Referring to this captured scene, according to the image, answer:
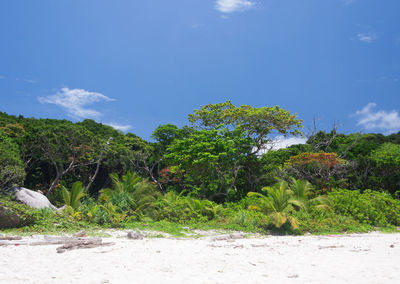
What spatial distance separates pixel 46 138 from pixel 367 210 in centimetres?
1887

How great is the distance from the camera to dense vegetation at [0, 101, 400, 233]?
40.3ft

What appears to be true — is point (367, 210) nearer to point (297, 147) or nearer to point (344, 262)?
point (344, 262)

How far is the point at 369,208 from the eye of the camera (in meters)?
12.9

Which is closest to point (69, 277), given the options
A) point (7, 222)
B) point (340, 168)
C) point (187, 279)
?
point (187, 279)

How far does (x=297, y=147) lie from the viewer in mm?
25312

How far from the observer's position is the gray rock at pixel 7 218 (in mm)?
9961

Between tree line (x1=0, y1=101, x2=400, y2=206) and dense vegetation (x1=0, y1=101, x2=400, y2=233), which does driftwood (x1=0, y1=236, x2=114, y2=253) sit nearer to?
dense vegetation (x1=0, y1=101, x2=400, y2=233)

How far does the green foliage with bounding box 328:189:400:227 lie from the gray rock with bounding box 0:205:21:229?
1303 centimetres

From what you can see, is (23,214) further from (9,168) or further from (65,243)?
(9,168)

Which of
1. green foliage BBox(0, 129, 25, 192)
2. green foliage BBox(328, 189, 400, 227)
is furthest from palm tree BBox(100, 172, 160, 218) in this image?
green foliage BBox(328, 189, 400, 227)

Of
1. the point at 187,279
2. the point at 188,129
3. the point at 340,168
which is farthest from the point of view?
the point at 188,129

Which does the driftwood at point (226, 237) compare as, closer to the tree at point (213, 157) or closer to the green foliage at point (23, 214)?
the green foliage at point (23, 214)

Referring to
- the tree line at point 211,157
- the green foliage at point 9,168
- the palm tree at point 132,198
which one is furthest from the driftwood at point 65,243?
the tree line at point 211,157

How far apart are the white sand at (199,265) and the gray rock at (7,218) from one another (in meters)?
3.76
